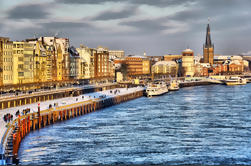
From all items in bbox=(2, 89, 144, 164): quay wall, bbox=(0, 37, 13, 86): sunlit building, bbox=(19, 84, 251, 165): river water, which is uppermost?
bbox=(0, 37, 13, 86): sunlit building

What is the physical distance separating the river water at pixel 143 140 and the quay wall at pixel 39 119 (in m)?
1.31

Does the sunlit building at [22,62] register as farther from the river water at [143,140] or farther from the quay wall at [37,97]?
the river water at [143,140]

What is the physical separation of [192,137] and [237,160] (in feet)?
44.1

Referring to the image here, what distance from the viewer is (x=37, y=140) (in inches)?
2432

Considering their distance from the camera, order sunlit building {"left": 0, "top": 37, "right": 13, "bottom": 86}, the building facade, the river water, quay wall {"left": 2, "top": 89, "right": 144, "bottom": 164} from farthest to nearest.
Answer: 1. the building facade
2. sunlit building {"left": 0, "top": 37, "right": 13, "bottom": 86}
3. the river water
4. quay wall {"left": 2, "top": 89, "right": 144, "bottom": 164}

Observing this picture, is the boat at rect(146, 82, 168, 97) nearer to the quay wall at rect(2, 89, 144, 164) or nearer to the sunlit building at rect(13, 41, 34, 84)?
the quay wall at rect(2, 89, 144, 164)

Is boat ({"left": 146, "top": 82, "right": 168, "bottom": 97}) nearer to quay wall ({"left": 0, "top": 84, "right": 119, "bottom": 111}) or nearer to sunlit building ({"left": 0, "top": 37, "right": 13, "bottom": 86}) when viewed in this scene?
quay wall ({"left": 0, "top": 84, "right": 119, "bottom": 111})

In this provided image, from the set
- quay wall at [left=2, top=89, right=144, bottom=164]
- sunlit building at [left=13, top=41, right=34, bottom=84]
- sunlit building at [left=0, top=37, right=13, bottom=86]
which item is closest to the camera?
quay wall at [left=2, top=89, right=144, bottom=164]

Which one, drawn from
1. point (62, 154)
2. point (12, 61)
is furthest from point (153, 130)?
point (12, 61)

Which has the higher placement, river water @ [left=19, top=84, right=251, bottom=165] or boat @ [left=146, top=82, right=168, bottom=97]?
boat @ [left=146, top=82, right=168, bottom=97]

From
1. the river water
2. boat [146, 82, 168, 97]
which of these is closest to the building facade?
boat [146, 82, 168, 97]

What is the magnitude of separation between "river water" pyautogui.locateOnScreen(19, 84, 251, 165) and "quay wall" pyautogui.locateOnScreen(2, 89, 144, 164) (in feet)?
4.31

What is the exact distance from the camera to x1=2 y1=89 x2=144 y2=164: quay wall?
51781 millimetres

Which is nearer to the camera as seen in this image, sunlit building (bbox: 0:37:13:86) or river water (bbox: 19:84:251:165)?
river water (bbox: 19:84:251:165)
